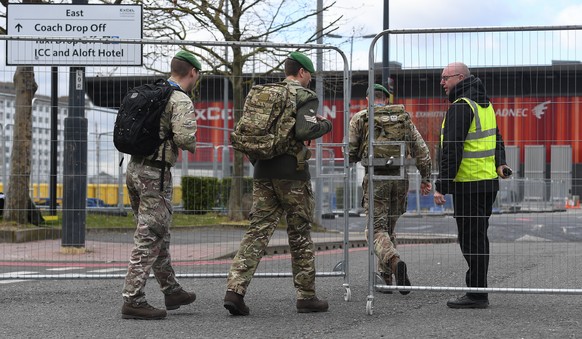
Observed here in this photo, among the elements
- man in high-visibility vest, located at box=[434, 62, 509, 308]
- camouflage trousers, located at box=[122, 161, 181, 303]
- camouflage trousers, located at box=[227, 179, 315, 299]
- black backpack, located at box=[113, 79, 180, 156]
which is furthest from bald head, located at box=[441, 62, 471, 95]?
camouflage trousers, located at box=[122, 161, 181, 303]

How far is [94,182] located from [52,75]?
3.44 meters

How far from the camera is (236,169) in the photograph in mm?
13047

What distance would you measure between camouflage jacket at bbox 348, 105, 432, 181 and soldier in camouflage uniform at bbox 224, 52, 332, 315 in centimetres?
113

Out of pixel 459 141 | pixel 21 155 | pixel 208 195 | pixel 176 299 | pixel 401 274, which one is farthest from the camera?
pixel 21 155

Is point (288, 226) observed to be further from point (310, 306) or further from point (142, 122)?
point (142, 122)

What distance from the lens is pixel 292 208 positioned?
6.91 metres

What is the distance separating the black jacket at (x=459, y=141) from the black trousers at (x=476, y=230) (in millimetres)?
72

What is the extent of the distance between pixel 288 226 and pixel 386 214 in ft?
4.83

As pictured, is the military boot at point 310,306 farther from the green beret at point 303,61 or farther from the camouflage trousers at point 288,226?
the green beret at point 303,61

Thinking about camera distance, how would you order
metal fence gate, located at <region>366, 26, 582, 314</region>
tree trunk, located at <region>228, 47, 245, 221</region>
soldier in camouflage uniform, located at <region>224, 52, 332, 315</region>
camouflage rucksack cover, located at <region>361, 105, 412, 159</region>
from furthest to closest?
tree trunk, located at <region>228, 47, 245, 221</region>
camouflage rucksack cover, located at <region>361, 105, 412, 159</region>
metal fence gate, located at <region>366, 26, 582, 314</region>
soldier in camouflage uniform, located at <region>224, 52, 332, 315</region>

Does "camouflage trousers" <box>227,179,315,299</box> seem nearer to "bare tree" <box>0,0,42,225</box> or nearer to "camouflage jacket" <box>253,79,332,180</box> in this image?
"camouflage jacket" <box>253,79,332,180</box>

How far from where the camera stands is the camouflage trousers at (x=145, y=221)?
659 cm

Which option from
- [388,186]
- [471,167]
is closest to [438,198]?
[471,167]

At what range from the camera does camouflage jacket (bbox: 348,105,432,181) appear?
8.03 metres
